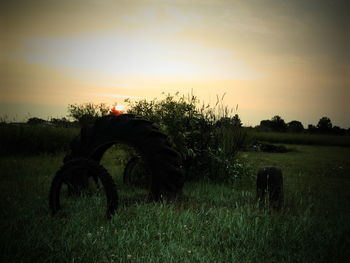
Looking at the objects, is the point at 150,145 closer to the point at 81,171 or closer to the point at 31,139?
the point at 81,171

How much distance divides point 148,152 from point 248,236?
215cm

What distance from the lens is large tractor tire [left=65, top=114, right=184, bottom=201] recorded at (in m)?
5.57

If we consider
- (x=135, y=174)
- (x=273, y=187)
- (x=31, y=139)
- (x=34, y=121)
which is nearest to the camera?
(x=273, y=187)

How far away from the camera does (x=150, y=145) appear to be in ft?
18.2

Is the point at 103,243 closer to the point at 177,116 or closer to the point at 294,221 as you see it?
the point at 294,221

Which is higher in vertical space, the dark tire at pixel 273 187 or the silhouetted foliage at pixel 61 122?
the silhouetted foliage at pixel 61 122

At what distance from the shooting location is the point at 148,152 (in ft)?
18.3

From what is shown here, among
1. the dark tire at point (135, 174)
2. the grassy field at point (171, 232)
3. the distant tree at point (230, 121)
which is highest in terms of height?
the distant tree at point (230, 121)

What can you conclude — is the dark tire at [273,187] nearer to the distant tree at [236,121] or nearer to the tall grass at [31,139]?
the distant tree at [236,121]

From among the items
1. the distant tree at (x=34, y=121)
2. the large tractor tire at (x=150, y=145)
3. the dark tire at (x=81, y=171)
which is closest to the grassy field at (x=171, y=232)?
the dark tire at (x=81, y=171)

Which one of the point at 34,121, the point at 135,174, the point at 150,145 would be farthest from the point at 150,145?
the point at 34,121

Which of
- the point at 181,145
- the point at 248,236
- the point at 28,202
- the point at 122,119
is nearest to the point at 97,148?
the point at 122,119

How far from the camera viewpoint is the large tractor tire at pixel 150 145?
557cm

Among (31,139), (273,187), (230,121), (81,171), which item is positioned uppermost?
(230,121)
